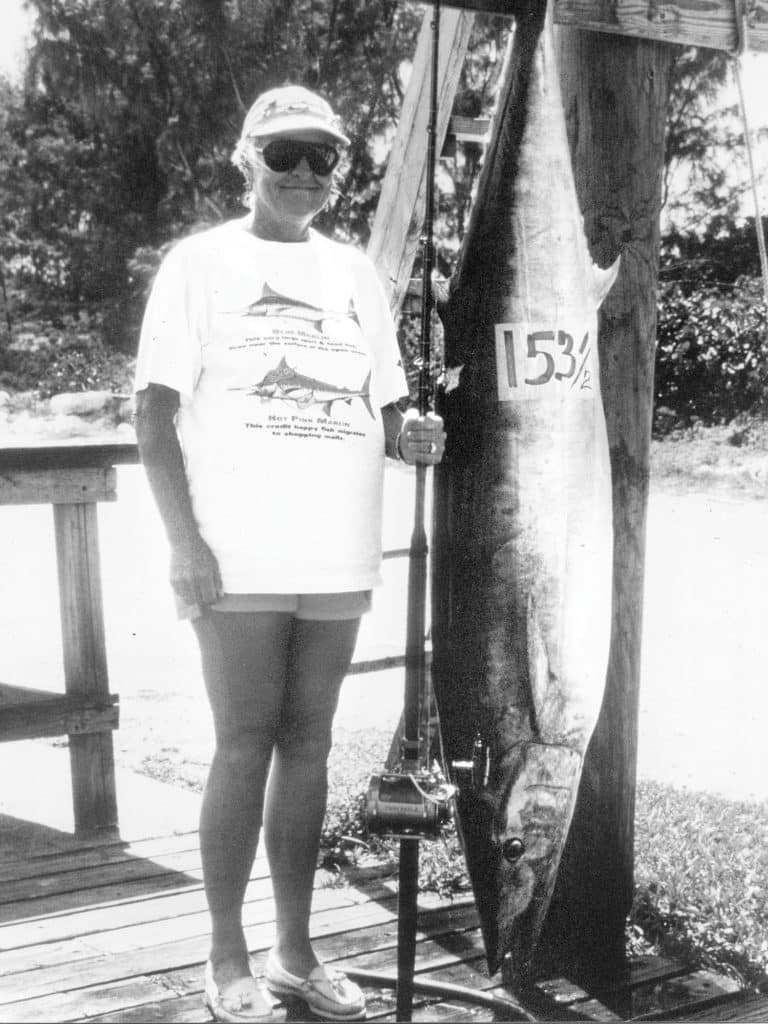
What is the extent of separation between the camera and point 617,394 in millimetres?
2529

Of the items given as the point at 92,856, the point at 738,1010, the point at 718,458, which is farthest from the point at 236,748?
the point at 718,458

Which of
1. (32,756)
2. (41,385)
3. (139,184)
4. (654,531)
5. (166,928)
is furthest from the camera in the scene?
(139,184)

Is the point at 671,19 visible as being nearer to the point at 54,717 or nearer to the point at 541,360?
the point at 541,360

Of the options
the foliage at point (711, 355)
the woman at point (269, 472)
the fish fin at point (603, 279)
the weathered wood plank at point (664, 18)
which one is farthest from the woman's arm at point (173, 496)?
the foliage at point (711, 355)

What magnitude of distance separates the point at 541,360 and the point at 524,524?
0.32m

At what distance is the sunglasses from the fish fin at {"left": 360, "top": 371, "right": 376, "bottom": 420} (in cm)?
39

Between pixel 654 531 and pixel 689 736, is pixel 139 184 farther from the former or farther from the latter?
pixel 689 736

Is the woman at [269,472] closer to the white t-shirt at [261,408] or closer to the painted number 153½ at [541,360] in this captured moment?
the white t-shirt at [261,408]

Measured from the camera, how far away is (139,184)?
968 inches

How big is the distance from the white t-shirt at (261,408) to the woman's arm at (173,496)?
1.2 inches

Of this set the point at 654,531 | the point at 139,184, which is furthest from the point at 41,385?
the point at 654,531

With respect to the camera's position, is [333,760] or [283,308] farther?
[333,760]

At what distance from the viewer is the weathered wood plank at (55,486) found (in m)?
3.24

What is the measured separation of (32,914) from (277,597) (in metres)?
1.27
